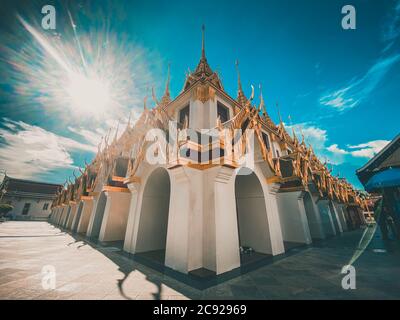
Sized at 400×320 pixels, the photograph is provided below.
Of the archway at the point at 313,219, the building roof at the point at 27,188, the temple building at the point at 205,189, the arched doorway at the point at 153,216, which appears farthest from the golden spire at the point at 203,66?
the building roof at the point at 27,188

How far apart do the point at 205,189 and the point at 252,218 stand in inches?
129

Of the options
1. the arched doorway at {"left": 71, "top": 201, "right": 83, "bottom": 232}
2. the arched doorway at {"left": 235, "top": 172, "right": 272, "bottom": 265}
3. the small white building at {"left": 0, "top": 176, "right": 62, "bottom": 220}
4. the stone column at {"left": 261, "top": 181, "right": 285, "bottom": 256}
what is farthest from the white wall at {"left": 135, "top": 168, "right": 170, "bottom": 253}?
the small white building at {"left": 0, "top": 176, "right": 62, "bottom": 220}

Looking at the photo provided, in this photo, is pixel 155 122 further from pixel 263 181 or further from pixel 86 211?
pixel 86 211

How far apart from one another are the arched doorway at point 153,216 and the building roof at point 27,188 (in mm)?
48108

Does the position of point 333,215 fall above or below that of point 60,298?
above

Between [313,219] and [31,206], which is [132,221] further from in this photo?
[31,206]

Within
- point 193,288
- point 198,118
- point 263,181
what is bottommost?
point 193,288

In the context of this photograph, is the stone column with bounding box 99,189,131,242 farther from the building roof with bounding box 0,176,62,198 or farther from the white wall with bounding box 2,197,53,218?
the white wall with bounding box 2,197,53,218

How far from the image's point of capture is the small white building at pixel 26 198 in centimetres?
3759

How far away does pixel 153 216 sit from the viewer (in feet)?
23.9
